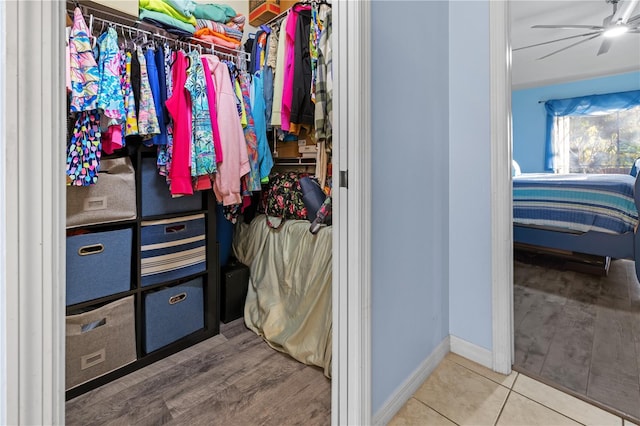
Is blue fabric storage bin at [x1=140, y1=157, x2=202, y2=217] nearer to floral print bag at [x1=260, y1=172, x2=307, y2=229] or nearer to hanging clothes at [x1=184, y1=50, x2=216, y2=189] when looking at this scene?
hanging clothes at [x1=184, y1=50, x2=216, y2=189]

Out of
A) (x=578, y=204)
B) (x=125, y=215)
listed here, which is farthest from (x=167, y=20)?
(x=578, y=204)

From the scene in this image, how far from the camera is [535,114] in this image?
230 inches

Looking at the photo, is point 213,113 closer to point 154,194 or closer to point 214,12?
point 154,194

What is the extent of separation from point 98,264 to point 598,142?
22.3 feet

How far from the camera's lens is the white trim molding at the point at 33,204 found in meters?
0.53

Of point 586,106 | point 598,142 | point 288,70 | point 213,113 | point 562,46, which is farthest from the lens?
point 598,142

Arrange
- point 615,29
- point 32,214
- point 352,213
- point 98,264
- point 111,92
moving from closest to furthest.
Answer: point 32,214, point 352,213, point 111,92, point 98,264, point 615,29

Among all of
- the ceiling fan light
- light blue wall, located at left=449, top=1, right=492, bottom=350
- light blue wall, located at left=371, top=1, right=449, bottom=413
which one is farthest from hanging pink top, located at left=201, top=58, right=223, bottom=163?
the ceiling fan light

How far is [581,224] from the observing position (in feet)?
8.93

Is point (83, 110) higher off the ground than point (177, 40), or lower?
lower

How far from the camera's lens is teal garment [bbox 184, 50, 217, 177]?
5.44 ft

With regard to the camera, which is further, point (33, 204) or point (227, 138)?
point (227, 138)

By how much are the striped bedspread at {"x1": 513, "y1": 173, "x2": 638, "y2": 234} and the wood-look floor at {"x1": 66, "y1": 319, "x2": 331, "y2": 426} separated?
249cm

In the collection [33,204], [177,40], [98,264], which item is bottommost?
[98,264]
